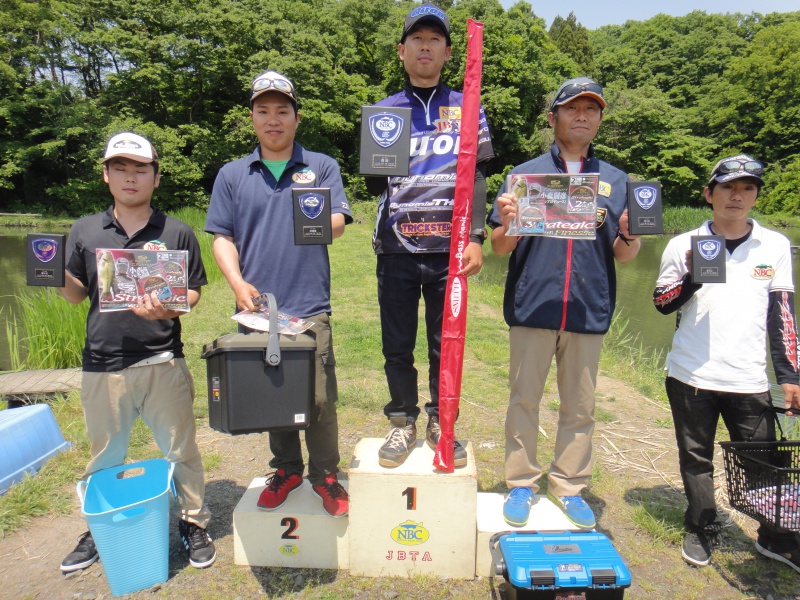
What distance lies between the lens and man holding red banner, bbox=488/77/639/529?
2.86 m

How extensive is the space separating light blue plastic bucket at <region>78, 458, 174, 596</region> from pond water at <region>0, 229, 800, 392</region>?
6.27 m

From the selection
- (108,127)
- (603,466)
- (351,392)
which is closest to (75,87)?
(108,127)

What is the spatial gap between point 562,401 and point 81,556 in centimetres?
277

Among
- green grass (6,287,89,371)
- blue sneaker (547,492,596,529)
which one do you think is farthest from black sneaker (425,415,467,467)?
green grass (6,287,89,371)

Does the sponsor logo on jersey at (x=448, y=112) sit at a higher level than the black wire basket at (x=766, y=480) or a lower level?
higher

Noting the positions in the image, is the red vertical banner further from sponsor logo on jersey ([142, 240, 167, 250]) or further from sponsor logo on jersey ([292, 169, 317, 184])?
sponsor logo on jersey ([142, 240, 167, 250])

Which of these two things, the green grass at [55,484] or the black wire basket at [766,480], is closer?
the black wire basket at [766,480]

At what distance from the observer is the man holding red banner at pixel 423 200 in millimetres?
2920

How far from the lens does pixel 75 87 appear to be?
32.6 meters

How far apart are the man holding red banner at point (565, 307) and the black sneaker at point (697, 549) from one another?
674mm

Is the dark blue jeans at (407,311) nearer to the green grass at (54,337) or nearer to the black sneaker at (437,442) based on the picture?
the black sneaker at (437,442)

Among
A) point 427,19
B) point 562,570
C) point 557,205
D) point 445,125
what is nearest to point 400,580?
point 562,570

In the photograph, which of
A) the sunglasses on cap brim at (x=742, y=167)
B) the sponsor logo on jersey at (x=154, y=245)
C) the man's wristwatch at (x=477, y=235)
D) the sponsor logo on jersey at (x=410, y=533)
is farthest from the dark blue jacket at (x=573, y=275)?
the sponsor logo on jersey at (x=154, y=245)

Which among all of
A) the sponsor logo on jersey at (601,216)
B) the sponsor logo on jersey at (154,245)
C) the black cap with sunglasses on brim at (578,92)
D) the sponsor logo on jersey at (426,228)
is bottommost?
the sponsor logo on jersey at (154,245)
